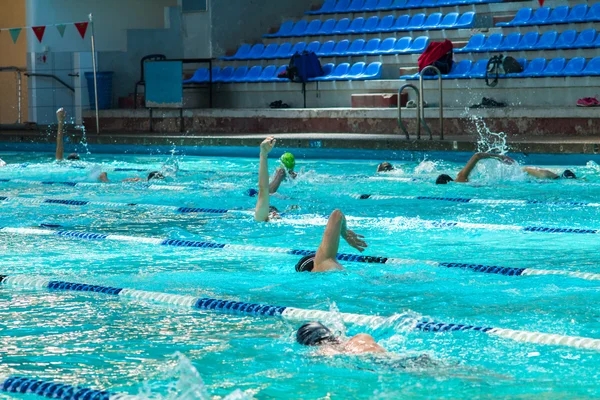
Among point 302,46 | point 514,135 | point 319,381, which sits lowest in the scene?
point 319,381

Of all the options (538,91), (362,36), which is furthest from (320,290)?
(362,36)

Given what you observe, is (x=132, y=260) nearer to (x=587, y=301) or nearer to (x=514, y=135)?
(x=587, y=301)

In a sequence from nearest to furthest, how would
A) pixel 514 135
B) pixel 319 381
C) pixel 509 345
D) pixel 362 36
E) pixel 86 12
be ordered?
pixel 319 381 < pixel 509 345 < pixel 514 135 < pixel 362 36 < pixel 86 12

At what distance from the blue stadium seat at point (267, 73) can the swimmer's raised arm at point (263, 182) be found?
860 cm

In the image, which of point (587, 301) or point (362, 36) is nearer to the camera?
point (587, 301)

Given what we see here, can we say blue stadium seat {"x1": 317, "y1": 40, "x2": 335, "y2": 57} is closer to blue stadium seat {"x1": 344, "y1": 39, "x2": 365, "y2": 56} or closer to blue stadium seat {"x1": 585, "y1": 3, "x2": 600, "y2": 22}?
blue stadium seat {"x1": 344, "y1": 39, "x2": 365, "y2": 56}

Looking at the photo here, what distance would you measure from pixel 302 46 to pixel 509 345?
1245 centimetres

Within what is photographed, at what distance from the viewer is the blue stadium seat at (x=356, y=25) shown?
15684 millimetres

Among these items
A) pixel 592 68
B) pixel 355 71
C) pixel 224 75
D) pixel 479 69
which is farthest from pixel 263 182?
pixel 224 75

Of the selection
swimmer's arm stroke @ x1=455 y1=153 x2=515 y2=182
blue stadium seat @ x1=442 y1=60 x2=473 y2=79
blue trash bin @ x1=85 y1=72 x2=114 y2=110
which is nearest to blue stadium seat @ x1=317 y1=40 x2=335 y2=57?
blue stadium seat @ x1=442 y1=60 x2=473 y2=79

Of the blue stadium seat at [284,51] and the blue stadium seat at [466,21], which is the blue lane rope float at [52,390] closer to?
the blue stadium seat at [466,21]

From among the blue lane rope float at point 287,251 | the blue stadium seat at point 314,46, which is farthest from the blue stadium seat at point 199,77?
the blue lane rope float at point 287,251

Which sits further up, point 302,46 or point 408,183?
point 302,46

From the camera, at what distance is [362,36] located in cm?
1568
